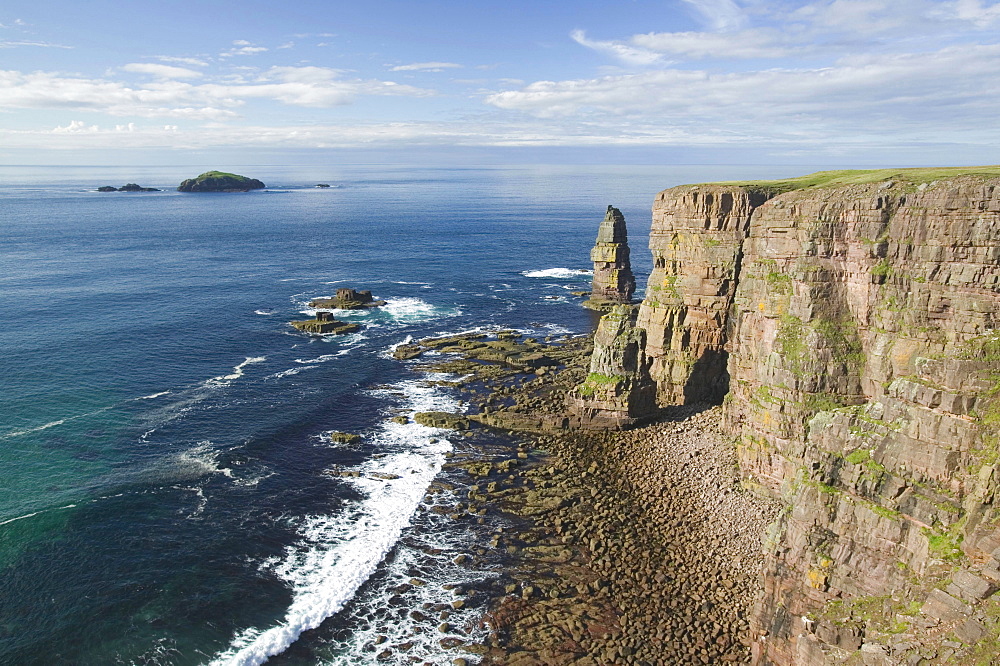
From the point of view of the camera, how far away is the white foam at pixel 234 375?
76812mm

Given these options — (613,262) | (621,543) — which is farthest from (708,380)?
(613,262)

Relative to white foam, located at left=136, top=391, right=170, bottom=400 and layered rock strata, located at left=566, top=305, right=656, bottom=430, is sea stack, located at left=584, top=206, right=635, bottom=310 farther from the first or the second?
white foam, located at left=136, top=391, right=170, bottom=400

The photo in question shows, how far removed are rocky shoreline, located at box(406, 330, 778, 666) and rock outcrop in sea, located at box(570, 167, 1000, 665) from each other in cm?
437

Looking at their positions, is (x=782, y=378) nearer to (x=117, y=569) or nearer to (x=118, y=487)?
(x=117, y=569)

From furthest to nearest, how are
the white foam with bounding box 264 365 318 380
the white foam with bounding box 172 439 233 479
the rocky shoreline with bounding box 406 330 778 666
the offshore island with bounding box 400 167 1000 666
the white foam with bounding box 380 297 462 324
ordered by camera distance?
the white foam with bounding box 380 297 462 324 → the white foam with bounding box 264 365 318 380 → the white foam with bounding box 172 439 233 479 → the rocky shoreline with bounding box 406 330 778 666 → the offshore island with bounding box 400 167 1000 666

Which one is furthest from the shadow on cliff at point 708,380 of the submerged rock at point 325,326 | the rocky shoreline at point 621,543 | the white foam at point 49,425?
the white foam at point 49,425

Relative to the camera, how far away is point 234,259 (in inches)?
6127

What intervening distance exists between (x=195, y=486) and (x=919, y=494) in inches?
2107

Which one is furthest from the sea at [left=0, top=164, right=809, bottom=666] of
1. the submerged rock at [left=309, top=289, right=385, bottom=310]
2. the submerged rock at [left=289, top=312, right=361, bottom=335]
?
the submerged rock at [left=309, top=289, right=385, bottom=310]

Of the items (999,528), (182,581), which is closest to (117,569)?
(182,581)

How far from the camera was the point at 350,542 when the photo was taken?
4772cm

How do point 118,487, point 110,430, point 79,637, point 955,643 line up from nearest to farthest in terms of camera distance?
point 955,643, point 79,637, point 118,487, point 110,430

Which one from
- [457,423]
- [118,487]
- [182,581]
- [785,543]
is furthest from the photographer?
[457,423]

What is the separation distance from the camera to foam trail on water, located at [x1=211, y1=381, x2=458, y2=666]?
1521 inches
